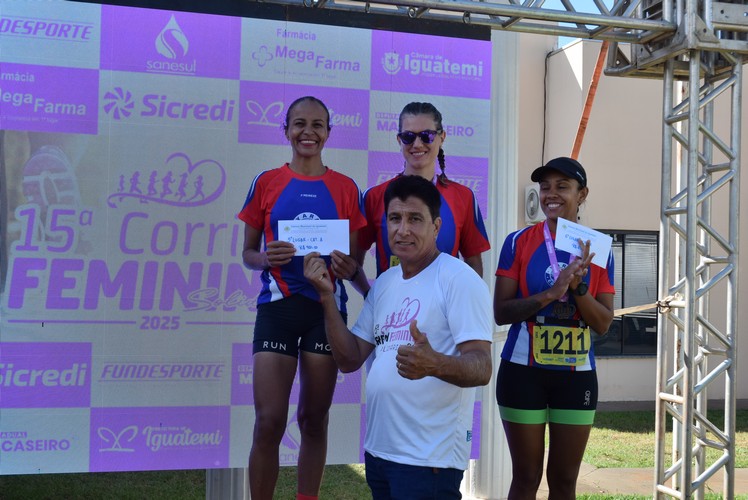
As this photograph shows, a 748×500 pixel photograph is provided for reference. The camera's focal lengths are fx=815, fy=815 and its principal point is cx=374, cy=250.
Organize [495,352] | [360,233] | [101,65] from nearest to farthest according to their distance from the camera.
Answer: [360,233] < [101,65] < [495,352]

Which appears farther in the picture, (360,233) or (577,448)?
(360,233)

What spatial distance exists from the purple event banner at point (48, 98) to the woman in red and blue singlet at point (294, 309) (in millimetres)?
1550

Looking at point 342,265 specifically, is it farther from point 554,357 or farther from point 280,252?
point 554,357

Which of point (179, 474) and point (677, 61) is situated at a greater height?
point (677, 61)

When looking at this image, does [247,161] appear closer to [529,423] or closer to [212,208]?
[212,208]

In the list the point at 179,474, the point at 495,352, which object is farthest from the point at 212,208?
the point at 179,474

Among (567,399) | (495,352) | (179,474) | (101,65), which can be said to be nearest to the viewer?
(567,399)

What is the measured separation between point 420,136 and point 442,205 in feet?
1.01

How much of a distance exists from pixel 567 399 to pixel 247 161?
243 centimetres

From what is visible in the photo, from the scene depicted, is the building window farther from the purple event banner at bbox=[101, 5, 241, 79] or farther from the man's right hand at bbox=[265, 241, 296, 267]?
the man's right hand at bbox=[265, 241, 296, 267]

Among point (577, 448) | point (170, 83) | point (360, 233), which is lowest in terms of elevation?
point (577, 448)

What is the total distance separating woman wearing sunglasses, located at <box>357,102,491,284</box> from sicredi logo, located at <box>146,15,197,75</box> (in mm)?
1729

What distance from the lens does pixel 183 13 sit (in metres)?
4.71

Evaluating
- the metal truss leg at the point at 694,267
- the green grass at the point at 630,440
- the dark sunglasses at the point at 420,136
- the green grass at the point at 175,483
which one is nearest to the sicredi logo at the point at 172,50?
the dark sunglasses at the point at 420,136
